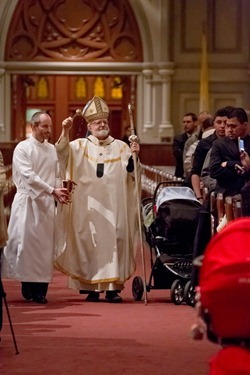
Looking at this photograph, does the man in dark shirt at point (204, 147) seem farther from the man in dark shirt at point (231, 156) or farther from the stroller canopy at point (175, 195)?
the man in dark shirt at point (231, 156)

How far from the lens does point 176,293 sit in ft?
34.6

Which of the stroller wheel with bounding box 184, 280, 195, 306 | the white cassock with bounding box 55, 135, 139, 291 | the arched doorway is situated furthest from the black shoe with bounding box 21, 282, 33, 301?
Answer: the arched doorway

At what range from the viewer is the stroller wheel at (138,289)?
10.8 metres

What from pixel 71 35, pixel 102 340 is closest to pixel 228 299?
pixel 102 340

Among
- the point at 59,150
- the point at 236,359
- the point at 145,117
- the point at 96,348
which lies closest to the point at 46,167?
the point at 59,150

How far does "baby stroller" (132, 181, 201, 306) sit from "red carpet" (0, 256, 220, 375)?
0.53 ft

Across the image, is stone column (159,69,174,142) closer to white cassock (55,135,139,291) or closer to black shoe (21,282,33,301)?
white cassock (55,135,139,291)

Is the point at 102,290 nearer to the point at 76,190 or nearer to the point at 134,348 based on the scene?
the point at 76,190

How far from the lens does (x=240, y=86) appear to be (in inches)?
951

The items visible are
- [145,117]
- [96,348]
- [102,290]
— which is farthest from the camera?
[145,117]

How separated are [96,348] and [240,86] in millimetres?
16566

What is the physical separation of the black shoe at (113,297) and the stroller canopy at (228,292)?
663 centimetres

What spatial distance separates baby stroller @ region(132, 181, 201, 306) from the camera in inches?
420

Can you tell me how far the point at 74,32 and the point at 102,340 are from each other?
16244 mm
